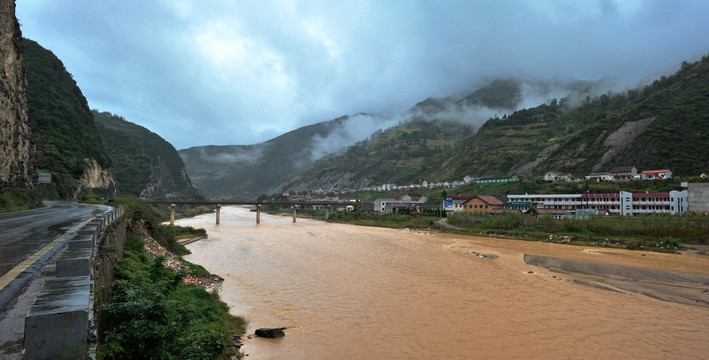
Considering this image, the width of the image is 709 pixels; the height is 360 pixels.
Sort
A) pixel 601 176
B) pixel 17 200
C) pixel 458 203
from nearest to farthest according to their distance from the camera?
1. pixel 17 200
2. pixel 458 203
3. pixel 601 176

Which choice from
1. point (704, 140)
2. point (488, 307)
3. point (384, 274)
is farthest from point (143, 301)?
point (704, 140)

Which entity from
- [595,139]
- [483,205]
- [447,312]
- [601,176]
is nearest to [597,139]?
[595,139]

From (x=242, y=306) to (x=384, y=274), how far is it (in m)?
10.7

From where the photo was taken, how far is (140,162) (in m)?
110

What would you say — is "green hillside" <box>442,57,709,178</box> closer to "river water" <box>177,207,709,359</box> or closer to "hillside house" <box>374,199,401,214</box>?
"hillside house" <box>374,199,401,214</box>

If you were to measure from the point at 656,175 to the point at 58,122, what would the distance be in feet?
338

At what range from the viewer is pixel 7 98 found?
1088 inches

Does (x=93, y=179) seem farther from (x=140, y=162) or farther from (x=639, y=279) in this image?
(x=639, y=279)

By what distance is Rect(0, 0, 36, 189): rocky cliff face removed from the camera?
26.8 m

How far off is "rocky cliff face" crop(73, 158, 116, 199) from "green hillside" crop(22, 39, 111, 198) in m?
1.27

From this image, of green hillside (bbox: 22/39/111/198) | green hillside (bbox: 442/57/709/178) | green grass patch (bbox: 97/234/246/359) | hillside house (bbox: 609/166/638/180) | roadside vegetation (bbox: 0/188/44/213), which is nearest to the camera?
green grass patch (bbox: 97/234/246/359)

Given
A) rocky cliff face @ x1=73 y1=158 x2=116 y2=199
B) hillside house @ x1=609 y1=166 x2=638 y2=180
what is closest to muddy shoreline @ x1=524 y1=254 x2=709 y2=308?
hillside house @ x1=609 y1=166 x2=638 y2=180

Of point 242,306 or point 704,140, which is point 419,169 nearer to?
point 704,140

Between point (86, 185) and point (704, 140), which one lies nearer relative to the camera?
point (86, 185)
